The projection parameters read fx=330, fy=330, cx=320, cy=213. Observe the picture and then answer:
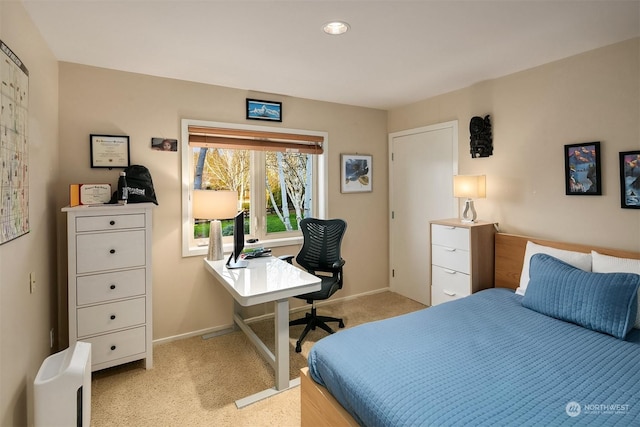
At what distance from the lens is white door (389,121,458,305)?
12.0 feet

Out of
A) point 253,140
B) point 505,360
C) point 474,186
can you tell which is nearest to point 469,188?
point 474,186

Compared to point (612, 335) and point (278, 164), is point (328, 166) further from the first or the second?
point (612, 335)

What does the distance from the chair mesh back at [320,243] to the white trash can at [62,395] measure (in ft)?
6.65

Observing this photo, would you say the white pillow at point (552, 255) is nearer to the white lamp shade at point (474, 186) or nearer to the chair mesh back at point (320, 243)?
the white lamp shade at point (474, 186)

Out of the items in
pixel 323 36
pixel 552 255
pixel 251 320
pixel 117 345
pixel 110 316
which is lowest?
pixel 251 320

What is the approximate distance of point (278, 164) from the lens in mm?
3818

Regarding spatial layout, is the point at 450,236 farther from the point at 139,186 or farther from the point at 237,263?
the point at 139,186

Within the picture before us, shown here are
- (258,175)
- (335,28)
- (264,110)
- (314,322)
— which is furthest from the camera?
(258,175)

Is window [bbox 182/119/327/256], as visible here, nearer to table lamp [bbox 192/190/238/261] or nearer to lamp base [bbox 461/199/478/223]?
table lamp [bbox 192/190/238/261]

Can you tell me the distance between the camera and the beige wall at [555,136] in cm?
238

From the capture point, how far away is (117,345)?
2.52 m

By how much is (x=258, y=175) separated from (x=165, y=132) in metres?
1.00

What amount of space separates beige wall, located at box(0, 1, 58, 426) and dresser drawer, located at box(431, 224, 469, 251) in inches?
123

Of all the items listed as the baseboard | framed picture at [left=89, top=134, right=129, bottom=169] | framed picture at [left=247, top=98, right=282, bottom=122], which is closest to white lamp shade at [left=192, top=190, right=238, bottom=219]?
framed picture at [left=89, top=134, right=129, bottom=169]
